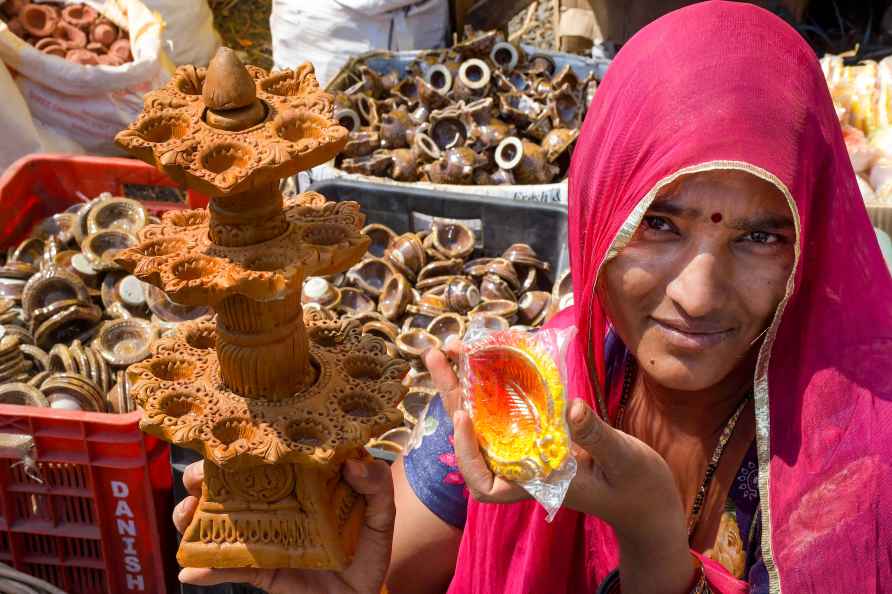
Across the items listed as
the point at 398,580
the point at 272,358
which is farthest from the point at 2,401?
the point at 272,358

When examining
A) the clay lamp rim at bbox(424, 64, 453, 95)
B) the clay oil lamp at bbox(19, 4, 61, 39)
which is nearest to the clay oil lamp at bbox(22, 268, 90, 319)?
the clay oil lamp at bbox(19, 4, 61, 39)

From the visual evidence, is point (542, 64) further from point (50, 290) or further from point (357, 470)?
point (357, 470)

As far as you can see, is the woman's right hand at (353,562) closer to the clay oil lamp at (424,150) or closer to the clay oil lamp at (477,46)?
the clay oil lamp at (424,150)

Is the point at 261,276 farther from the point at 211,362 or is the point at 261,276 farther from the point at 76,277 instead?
the point at 76,277

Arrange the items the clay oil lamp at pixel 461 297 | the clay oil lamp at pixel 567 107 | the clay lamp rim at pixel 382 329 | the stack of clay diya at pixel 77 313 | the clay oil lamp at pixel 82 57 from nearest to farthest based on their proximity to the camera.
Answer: the stack of clay diya at pixel 77 313
the clay lamp rim at pixel 382 329
the clay oil lamp at pixel 461 297
the clay oil lamp at pixel 82 57
the clay oil lamp at pixel 567 107

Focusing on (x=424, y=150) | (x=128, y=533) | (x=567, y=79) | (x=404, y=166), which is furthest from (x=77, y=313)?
(x=567, y=79)

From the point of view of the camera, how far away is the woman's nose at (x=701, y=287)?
1336mm

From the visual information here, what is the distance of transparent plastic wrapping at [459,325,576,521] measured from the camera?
117 centimetres

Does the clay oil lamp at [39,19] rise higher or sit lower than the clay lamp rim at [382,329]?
higher

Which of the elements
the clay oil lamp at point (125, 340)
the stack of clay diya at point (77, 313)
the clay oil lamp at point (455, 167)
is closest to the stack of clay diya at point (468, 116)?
the clay oil lamp at point (455, 167)

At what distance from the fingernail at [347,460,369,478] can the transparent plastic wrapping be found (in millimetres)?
332

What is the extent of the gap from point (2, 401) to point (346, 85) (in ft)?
8.82

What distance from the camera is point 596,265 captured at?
1466 mm

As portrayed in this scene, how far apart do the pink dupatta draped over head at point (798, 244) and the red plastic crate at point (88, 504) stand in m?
1.32
